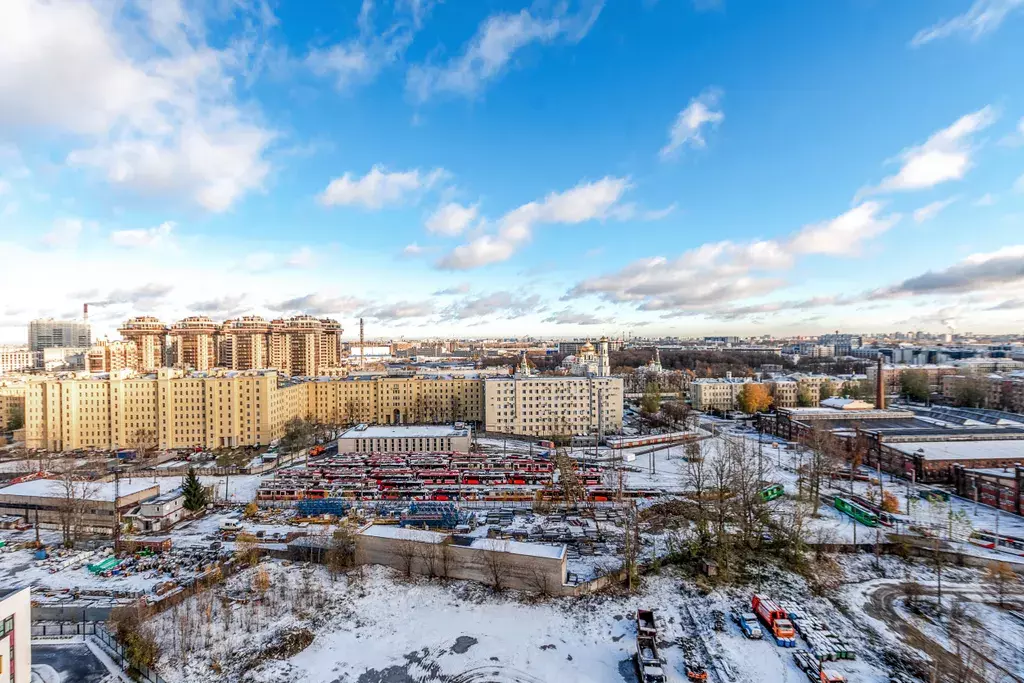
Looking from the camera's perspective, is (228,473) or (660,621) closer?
(660,621)

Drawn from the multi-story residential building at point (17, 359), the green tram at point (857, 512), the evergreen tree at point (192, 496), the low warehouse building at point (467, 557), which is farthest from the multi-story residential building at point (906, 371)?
the multi-story residential building at point (17, 359)

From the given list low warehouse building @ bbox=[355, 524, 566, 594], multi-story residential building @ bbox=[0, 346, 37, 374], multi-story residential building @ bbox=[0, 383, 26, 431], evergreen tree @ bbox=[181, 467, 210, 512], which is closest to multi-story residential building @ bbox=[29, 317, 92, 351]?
multi-story residential building @ bbox=[0, 346, 37, 374]

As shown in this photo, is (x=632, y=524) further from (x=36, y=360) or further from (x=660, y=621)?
(x=36, y=360)

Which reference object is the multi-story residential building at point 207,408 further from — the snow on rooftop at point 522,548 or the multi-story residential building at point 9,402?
the snow on rooftop at point 522,548

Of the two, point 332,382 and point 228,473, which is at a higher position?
point 332,382

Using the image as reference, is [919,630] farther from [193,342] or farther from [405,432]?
[193,342]

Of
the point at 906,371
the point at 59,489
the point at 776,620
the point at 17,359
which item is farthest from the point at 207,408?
the point at 17,359

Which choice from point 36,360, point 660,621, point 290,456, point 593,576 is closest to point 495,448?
point 290,456
